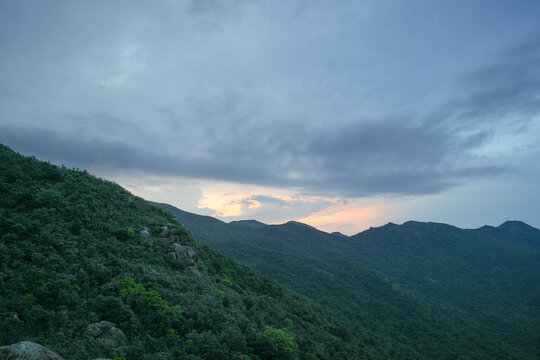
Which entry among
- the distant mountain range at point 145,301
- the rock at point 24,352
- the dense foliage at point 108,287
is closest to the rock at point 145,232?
the distant mountain range at point 145,301

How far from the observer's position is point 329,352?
29.2m

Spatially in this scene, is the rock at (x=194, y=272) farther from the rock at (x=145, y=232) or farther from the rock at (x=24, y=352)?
the rock at (x=24, y=352)

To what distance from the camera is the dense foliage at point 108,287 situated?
13672 millimetres

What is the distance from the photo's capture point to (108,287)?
17547 mm

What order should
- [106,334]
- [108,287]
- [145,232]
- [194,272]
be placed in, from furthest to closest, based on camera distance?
1. [145,232]
2. [194,272]
3. [108,287]
4. [106,334]

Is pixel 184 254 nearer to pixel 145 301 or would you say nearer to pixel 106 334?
pixel 145 301

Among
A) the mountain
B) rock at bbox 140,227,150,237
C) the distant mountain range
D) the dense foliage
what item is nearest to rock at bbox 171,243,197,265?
the distant mountain range

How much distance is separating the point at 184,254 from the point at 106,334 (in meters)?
13.9

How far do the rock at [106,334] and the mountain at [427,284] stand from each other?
43.1 m

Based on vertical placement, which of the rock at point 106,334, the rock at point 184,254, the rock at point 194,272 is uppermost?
the rock at point 184,254

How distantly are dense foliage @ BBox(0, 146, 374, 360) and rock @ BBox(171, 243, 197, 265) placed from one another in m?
0.63

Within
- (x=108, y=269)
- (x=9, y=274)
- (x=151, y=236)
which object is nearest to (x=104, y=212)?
(x=151, y=236)

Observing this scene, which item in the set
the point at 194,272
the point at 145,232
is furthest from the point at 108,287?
the point at 145,232

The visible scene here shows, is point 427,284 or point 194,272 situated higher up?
point 194,272
